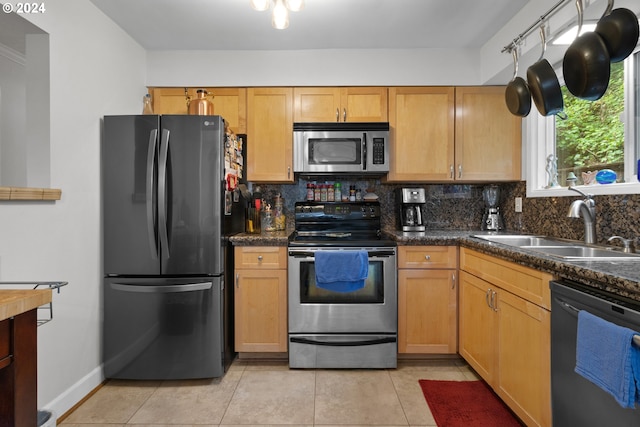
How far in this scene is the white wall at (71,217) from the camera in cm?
183

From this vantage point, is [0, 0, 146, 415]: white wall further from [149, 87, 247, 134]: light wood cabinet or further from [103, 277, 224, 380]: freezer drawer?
[149, 87, 247, 134]: light wood cabinet

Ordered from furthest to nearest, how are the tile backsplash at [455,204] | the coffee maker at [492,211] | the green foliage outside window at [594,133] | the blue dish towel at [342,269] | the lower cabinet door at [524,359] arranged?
the coffee maker at [492,211] → the tile backsplash at [455,204] → the blue dish towel at [342,269] → the green foliage outside window at [594,133] → the lower cabinet door at [524,359]

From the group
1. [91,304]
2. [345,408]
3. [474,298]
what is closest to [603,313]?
[474,298]

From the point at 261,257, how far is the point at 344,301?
0.67 metres

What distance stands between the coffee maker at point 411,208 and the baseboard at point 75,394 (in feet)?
7.92

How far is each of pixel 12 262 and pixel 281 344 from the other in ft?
5.40

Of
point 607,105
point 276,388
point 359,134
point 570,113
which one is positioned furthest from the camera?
point 359,134

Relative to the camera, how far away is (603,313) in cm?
121

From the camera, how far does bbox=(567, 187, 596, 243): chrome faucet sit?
1983mm

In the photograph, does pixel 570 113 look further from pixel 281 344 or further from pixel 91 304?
pixel 91 304

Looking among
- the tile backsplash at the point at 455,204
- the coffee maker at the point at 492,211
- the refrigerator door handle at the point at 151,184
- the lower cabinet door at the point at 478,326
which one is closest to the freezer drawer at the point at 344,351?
the lower cabinet door at the point at 478,326

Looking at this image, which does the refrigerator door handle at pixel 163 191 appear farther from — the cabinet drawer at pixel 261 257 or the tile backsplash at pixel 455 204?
the tile backsplash at pixel 455 204

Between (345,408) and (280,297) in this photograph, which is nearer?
(345,408)

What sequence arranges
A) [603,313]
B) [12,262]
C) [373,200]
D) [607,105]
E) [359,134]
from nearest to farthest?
[603,313] → [12,262] → [607,105] → [359,134] → [373,200]
